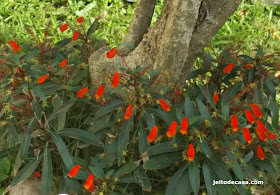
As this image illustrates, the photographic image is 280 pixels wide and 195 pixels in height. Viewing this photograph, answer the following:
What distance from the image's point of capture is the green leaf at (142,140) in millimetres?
2422

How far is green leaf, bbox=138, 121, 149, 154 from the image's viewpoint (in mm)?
2422

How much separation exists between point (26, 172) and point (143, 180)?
724 millimetres

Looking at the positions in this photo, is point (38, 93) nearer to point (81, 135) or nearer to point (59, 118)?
point (59, 118)

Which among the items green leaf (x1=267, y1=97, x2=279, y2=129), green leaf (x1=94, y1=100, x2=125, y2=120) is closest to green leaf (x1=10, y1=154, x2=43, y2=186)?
green leaf (x1=94, y1=100, x2=125, y2=120)

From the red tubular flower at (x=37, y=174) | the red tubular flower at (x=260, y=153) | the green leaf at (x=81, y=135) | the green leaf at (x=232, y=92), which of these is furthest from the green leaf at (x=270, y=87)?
the red tubular flower at (x=37, y=174)

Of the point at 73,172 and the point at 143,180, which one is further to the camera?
the point at 143,180

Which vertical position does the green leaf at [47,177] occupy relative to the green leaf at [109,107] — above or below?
below

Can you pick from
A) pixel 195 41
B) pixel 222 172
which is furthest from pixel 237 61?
pixel 222 172

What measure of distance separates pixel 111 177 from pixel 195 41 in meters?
1.18

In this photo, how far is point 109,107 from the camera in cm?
246

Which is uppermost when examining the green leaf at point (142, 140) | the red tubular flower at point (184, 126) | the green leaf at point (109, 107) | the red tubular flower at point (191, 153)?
the red tubular flower at point (184, 126)

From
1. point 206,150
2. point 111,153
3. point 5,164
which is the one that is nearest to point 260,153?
point 206,150

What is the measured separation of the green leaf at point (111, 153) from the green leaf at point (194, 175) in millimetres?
492

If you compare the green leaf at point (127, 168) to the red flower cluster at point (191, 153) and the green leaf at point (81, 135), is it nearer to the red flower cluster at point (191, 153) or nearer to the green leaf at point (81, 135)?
the green leaf at point (81, 135)
